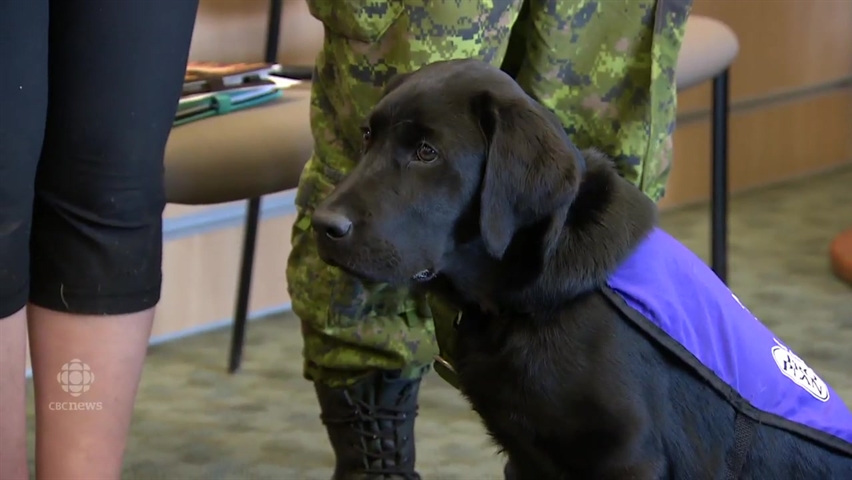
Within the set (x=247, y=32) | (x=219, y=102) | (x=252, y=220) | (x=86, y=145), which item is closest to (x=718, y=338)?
(x=86, y=145)

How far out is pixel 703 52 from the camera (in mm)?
1889

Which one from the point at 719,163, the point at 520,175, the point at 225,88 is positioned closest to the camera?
the point at 520,175

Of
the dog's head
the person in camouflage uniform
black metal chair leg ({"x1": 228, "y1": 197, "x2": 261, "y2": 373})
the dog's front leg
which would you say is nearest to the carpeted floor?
black metal chair leg ({"x1": 228, "y1": 197, "x2": 261, "y2": 373})

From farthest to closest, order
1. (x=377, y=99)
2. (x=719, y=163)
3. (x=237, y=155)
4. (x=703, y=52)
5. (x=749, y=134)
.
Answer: (x=749, y=134), (x=719, y=163), (x=703, y=52), (x=237, y=155), (x=377, y=99)

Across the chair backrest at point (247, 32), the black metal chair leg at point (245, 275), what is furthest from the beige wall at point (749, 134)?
the black metal chair leg at point (245, 275)

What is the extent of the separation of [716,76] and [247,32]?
884 millimetres

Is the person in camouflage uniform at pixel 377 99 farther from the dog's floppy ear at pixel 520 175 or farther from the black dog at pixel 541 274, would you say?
the dog's floppy ear at pixel 520 175

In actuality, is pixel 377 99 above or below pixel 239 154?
above

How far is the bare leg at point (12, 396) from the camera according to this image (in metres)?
1.06

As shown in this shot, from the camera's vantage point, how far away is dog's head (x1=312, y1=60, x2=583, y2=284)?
100 centimetres

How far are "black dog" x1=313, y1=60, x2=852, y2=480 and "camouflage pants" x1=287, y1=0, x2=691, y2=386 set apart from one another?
6.8 inches

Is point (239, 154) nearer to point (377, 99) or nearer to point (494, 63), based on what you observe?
point (377, 99)

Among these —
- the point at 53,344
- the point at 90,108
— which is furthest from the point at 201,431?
the point at 90,108

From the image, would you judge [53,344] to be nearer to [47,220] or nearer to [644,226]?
[47,220]
